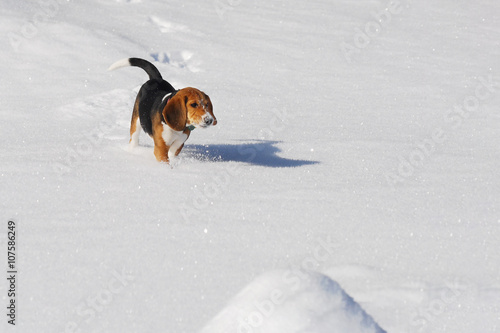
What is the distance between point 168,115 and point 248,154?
0.91m

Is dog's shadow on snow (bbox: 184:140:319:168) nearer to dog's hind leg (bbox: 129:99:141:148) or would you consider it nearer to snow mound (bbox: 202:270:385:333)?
dog's hind leg (bbox: 129:99:141:148)

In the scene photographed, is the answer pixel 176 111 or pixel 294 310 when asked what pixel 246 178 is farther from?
pixel 294 310

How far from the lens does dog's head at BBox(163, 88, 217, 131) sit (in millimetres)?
3680

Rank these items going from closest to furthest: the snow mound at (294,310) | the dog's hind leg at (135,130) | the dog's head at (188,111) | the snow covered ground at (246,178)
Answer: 1. the snow mound at (294,310)
2. the snow covered ground at (246,178)
3. the dog's head at (188,111)
4. the dog's hind leg at (135,130)

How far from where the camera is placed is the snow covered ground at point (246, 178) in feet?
7.11

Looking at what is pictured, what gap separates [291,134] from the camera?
5.00 m

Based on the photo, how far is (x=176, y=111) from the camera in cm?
371

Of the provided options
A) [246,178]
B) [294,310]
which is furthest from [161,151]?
[294,310]

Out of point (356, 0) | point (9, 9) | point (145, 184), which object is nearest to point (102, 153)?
point (145, 184)

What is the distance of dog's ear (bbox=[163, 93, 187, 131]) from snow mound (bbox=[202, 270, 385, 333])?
6.14 ft

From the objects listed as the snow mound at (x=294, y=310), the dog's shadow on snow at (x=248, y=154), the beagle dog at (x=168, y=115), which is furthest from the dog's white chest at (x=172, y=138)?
the snow mound at (x=294, y=310)

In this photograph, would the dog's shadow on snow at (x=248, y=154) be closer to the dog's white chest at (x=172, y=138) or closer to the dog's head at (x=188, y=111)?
the dog's white chest at (x=172, y=138)

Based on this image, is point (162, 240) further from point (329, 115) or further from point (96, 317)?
point (329, 115)

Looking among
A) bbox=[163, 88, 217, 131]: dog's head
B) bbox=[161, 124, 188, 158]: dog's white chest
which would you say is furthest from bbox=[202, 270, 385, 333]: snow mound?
bbox=[161, 124, 188, 158]: dog's white chest
